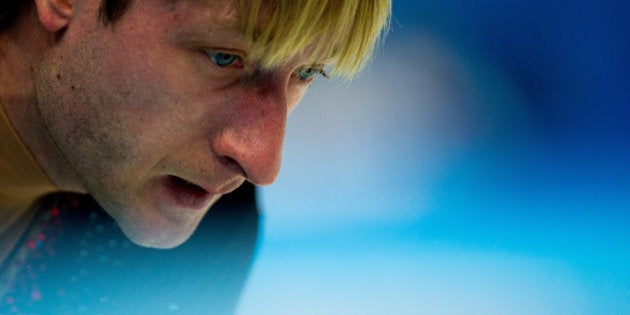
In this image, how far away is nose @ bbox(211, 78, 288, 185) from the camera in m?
0.56

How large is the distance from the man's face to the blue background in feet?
1.93

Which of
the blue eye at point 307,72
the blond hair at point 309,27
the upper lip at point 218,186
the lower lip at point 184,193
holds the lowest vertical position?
the lower lip at point 184,193

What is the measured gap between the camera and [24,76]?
0.61 metres

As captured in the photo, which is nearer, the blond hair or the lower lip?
the blond hair

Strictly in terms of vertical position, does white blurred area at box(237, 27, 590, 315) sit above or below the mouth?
below

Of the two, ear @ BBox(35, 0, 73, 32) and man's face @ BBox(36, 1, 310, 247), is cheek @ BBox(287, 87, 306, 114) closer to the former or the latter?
man's face @ BBox(36, 1, 310, 247)

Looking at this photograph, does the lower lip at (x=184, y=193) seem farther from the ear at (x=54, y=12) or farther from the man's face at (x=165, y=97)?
the ear at (x=54, y=12)

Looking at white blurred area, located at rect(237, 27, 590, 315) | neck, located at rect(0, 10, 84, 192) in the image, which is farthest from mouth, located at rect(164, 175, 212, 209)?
white blurred area, located at rect(237, 27, 590, 315)

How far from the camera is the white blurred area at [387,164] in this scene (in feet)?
3.89

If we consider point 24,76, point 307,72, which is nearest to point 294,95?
point 307,72

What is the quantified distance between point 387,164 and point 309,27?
2.49 ft

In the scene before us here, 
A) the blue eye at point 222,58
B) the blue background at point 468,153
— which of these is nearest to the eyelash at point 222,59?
the blue eye at point 222,58

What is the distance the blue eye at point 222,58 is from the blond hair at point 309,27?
0.02m

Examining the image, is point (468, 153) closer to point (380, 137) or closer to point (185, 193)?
point (380, 137)
